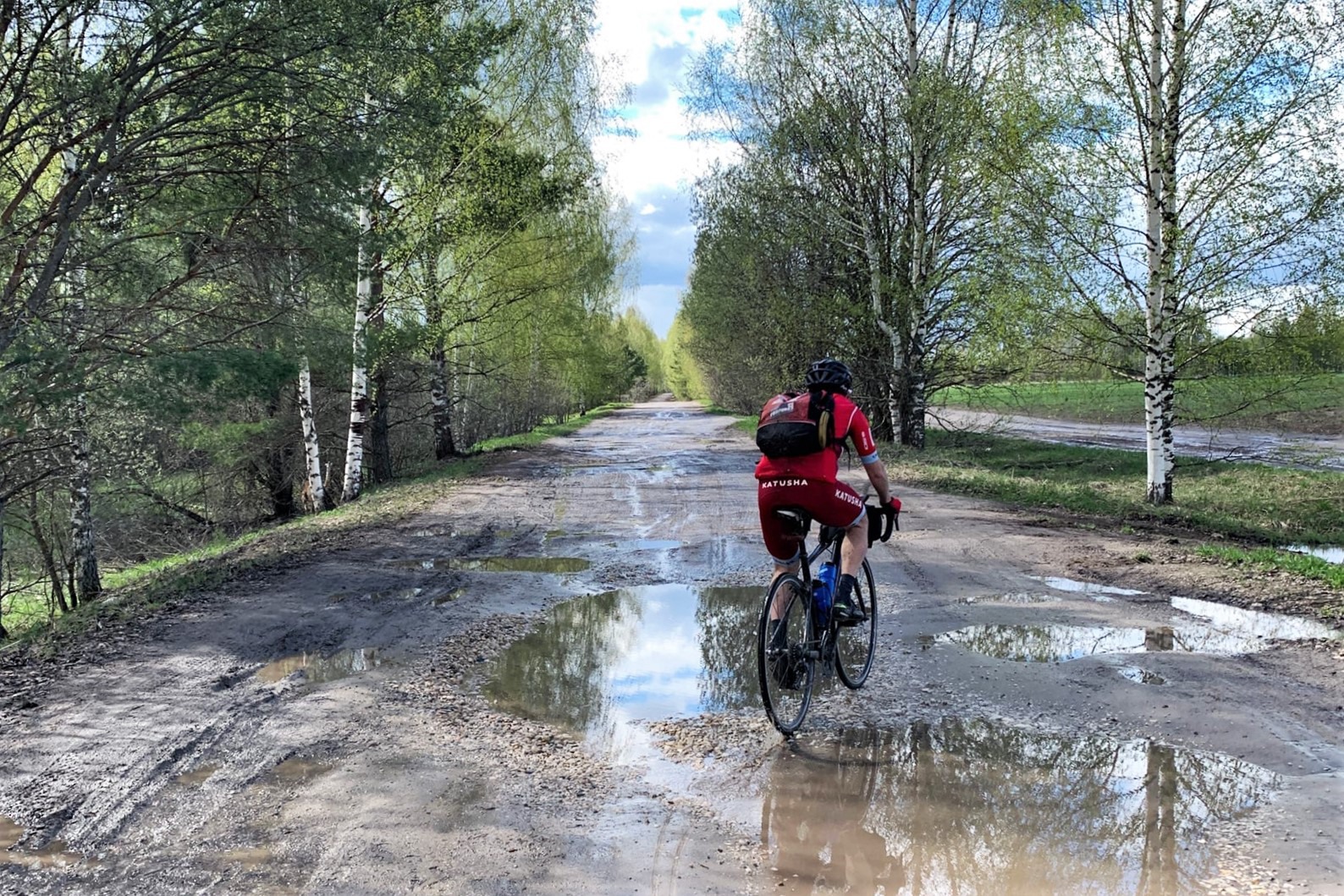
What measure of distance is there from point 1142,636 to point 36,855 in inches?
257

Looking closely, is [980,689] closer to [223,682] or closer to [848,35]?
[223,682]

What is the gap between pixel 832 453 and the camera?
4672mm

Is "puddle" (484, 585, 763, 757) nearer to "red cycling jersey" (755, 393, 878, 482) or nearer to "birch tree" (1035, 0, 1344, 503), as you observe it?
"red cycling jersey" (755, 393, 878, 482)

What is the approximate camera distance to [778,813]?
3670 millimetres

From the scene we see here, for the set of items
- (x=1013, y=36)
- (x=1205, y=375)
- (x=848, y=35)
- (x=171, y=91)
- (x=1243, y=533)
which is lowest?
(x=1243, y=533)

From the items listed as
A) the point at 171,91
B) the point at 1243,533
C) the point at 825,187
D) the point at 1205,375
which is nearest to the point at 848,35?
the point at 825,187

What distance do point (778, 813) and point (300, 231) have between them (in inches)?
317

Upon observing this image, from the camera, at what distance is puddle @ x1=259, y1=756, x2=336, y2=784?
4004 millimetres

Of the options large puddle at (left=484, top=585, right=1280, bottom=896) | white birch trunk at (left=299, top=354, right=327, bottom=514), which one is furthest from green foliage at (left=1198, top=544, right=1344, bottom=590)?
white birch trunk at (left=299, top=354, right=327, bottom=514)

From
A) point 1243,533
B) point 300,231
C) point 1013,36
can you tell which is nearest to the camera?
point 300,231

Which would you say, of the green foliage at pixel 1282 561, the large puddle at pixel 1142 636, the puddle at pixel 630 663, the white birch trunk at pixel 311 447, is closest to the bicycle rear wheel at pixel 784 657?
the puddle at pixel 630 663

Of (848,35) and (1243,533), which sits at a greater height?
(848,35)

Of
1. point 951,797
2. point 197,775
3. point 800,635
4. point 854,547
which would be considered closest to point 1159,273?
point 854,547

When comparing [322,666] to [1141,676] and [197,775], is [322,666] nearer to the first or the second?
[197,775]
